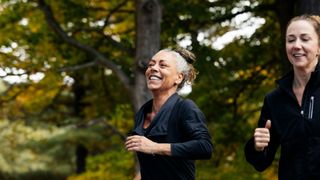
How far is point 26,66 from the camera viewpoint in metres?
10.1

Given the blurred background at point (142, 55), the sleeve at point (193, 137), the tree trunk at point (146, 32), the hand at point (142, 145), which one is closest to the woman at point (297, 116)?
the sleeve at point (193, 137)

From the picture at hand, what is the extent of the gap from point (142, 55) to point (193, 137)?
227 inches

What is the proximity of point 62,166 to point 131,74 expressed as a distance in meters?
11.7

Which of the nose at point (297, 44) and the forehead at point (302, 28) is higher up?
the forehead at point (302, 28)

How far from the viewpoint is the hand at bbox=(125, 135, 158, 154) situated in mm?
3279

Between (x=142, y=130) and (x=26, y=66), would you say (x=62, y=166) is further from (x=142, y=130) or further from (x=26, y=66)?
(x=142, y=130)

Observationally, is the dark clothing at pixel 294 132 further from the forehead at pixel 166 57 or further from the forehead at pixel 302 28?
the forehead at pixel 166 57

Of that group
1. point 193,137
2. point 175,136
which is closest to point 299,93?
point 193,137

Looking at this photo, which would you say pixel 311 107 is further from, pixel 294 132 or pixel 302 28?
pixel 302 28

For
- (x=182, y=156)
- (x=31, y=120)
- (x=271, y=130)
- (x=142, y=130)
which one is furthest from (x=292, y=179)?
(x=31, y=120)

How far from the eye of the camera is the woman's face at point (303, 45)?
314 centimetres

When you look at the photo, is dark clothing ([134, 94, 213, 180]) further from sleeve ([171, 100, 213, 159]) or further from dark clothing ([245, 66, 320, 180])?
dark clothing ([245, 66, 320, 180])

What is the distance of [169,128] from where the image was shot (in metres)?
3.47

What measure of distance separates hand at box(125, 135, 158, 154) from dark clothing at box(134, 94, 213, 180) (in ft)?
0.35
